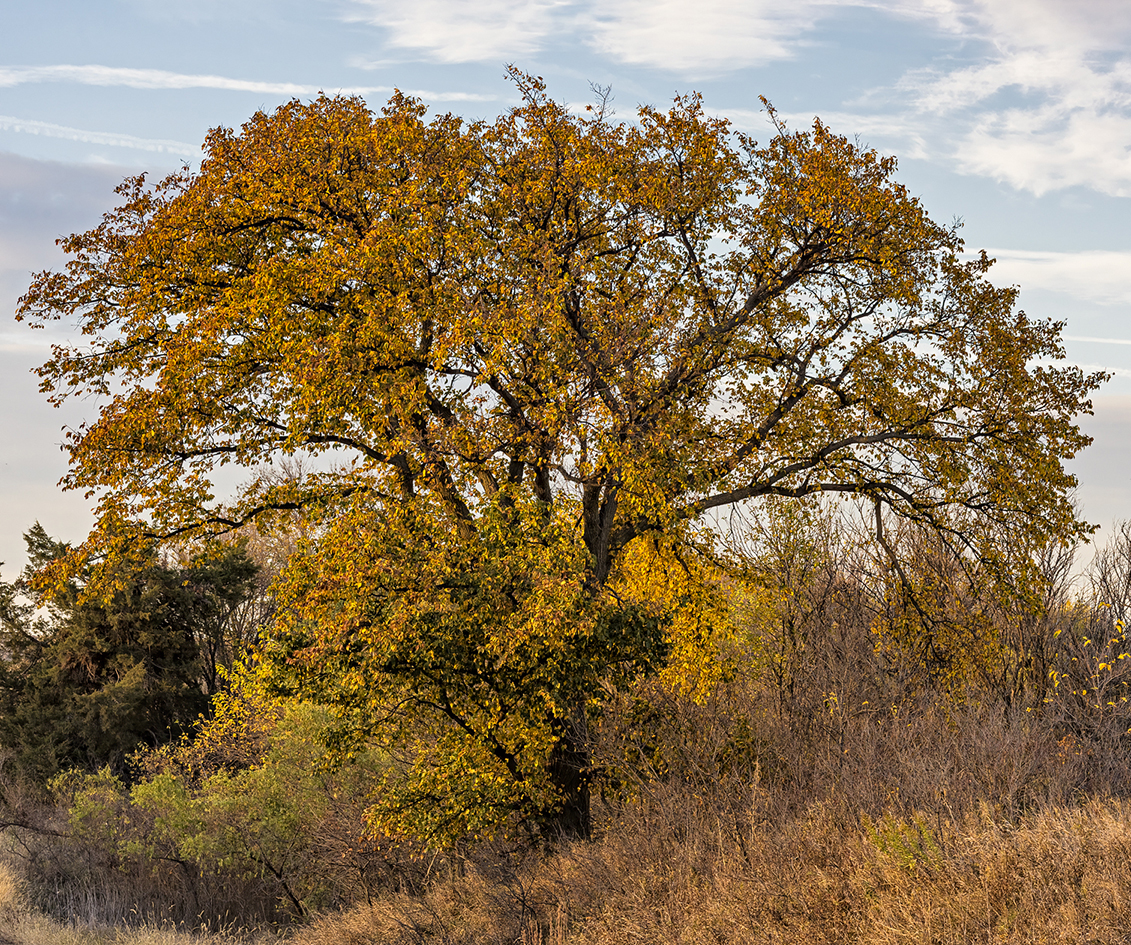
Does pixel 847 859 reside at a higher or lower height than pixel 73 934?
higher

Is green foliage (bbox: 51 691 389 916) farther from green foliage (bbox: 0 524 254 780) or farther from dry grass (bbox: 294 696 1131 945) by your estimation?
green foliage (bbox: 0 524 254 780)

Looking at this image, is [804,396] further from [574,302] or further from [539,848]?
[539,848]

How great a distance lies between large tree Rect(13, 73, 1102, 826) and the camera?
1305cm

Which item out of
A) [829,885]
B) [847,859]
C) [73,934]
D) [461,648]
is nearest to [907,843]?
[847,859]

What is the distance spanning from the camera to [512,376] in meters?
14.4

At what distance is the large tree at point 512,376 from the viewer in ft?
42.8

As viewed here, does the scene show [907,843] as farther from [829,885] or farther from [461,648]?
[461,648]

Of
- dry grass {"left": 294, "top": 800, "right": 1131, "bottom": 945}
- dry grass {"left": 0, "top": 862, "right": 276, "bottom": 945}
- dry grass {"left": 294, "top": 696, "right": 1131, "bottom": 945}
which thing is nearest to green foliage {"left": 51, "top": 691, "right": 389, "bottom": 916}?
dry grass {"left": 0, "top": 862, "right": 276, "bottom": 945}

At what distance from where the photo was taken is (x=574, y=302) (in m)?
15.3

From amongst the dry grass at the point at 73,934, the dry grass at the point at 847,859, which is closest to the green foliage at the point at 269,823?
the dry grass at the point at 73,934

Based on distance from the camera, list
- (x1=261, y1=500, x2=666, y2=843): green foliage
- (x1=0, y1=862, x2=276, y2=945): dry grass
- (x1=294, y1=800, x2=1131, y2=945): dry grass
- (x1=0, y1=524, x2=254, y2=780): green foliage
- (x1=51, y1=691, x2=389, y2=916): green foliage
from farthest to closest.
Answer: (x1=0, y1=524, x2=254, y2=780): green foliage
(x1=51, y1=691, x2=389, y2=916): green foliage
(x1=0, y1=862, x2=276, y2=945): dry grass
(x1=261, y1=500, x2=666, y2=843): green foliage
(x1=294, y1=800, x2=1131, y2=945): dry grass

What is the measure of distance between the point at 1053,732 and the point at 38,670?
29.1 meters

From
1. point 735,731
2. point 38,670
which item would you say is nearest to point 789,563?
point 735,731

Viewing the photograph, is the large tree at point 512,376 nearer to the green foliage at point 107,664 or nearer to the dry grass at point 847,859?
the dry grass at point 847,859
